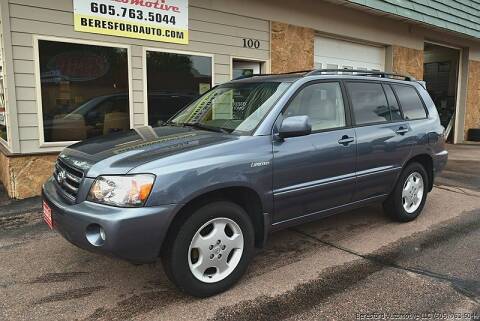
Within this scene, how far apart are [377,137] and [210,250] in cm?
232

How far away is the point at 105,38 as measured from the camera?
6531 millimetres

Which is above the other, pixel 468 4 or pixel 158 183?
pixel 468 4

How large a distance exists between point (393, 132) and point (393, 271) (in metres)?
1.64

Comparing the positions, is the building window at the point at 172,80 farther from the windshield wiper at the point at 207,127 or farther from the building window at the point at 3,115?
the windshield wiper at the point at 207,127

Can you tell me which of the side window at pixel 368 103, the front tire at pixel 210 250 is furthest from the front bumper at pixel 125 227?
the side window at pixel 368 103

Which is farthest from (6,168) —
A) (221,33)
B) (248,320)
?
(248,320)

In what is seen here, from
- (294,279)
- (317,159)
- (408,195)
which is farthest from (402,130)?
(294,279)

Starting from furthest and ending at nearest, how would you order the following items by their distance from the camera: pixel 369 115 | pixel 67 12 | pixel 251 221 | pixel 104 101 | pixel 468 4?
pixel 468 4
pixel 104 101
pixel 67 12
pixel 369 115
pixel 251 221

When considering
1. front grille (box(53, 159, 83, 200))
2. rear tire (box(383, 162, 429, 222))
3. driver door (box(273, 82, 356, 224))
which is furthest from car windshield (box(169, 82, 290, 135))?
rear tire (box(383, 162, 429, 222))

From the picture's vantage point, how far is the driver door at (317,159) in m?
3.64

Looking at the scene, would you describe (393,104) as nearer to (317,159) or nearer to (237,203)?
(317,159)

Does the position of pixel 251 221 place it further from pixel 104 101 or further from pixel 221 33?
pixel 221 33

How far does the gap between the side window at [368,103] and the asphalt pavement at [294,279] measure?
4.30 feet

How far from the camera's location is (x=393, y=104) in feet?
16.3
